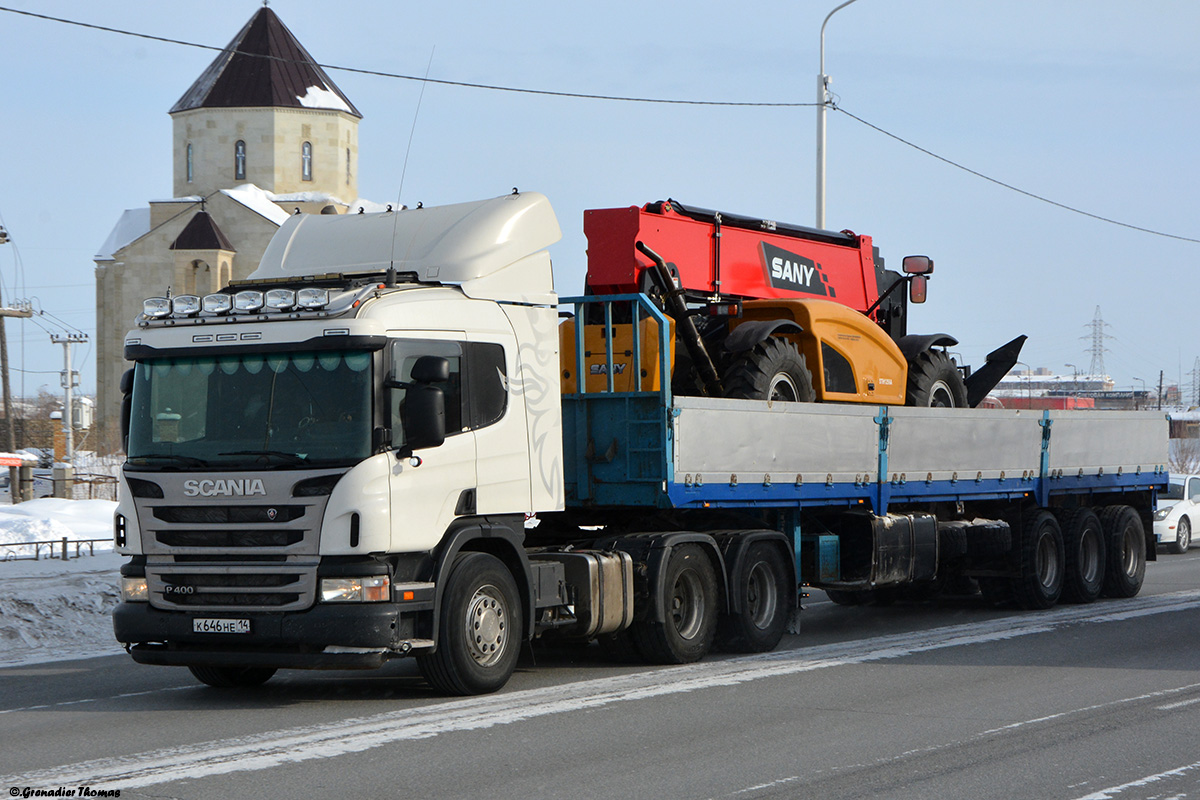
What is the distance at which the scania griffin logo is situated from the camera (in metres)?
8.83

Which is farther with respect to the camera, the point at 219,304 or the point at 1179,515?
the point at 1179,515

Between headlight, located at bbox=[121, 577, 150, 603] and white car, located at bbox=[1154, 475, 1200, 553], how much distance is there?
2037 cm

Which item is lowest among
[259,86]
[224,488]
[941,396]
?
[224,488]

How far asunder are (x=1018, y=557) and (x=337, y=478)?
9.59 m

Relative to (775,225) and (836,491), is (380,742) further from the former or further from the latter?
(775,225)

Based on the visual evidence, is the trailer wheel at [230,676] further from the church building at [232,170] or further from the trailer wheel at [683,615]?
the church building at [232,170]

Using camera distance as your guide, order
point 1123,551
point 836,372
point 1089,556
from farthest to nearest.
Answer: point 1123,551 → point 1089,556 → point 836,372

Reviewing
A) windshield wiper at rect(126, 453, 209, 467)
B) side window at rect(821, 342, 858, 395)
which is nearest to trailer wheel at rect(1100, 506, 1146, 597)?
side window at rect(821, 342, 858, 395)

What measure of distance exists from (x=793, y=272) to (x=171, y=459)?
726cm

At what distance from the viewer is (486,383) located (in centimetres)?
974

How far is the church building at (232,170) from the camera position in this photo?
78500mm

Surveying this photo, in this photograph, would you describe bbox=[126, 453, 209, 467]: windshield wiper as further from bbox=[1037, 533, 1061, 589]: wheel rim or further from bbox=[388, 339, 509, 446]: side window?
bbox=[1037, 533, 1061, 589]: wheel rim

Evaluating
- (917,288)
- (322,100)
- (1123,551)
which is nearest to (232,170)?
(322,100)

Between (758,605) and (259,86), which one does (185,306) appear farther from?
(259,86)
